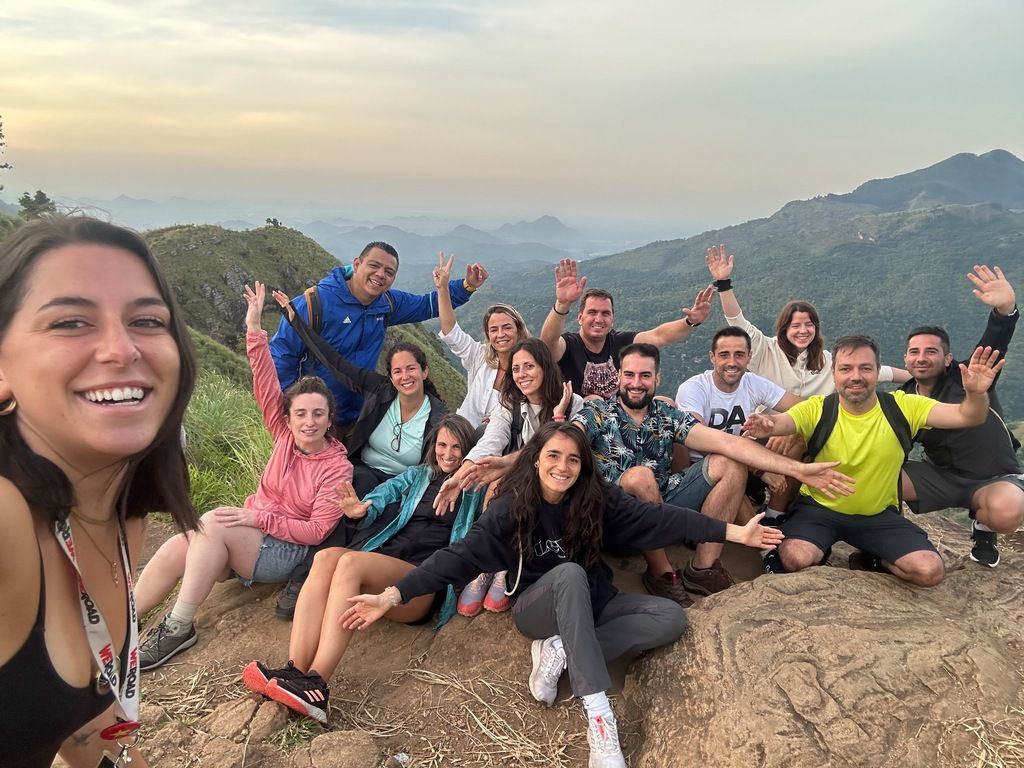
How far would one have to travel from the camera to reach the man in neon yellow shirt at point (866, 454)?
3979 millimetres

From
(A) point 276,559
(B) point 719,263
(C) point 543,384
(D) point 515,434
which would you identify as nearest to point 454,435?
(D) point 515,434

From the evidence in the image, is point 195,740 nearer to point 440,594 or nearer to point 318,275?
point 440,594

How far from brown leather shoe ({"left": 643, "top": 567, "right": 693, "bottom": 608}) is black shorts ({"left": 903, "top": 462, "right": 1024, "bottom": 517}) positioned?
2.22 m

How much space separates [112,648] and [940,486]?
18.0ft

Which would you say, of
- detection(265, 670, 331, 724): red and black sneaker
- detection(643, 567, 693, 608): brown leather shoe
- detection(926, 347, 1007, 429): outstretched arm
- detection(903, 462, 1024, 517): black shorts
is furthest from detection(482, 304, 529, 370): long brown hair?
detection(903, 462, 1024, 517): black shorts

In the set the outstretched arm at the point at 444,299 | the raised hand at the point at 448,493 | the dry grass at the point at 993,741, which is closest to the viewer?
the dry grass at the point at 993,741

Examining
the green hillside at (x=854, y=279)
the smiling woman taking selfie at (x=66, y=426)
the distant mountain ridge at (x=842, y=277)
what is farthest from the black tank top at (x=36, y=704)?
the green hillside at (x=854, y=279)

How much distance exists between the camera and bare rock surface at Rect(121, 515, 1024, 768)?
2689 millimetres

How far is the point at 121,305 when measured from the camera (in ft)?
4.35

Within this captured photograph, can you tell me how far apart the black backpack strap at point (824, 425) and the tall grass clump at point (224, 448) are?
17.7ft

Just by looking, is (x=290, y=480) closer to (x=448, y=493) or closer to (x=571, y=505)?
(x=448, y=493)

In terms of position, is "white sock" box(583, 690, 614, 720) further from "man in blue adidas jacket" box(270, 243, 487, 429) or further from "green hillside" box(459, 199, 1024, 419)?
"green hillside" box(459, 199, 1024, 419)

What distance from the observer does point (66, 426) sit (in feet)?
4.13

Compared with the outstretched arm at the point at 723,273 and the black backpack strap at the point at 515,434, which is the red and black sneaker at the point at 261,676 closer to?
the black backpack strap at the point at 515,434
